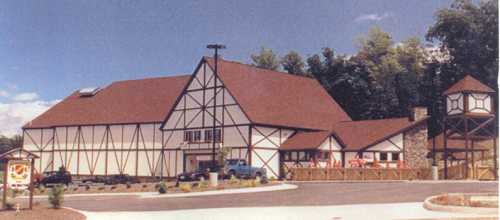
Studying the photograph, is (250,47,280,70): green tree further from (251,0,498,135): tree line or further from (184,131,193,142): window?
(184,131,193,142): window

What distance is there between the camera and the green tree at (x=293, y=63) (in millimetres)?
62375

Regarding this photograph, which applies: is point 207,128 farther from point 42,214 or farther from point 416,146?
point 42,214

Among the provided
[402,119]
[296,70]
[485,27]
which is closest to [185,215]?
[485,27]

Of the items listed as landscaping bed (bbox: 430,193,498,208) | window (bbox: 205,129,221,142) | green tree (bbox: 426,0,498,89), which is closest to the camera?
landscaping bed (bbox: 430,193,498,208)

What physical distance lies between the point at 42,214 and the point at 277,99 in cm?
3014

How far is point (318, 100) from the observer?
5075 cm

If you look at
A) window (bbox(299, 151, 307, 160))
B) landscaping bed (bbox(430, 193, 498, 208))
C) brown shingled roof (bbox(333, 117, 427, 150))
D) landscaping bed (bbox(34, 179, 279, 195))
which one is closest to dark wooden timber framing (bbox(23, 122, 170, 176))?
window (bbox(299, 151, 307, 160))

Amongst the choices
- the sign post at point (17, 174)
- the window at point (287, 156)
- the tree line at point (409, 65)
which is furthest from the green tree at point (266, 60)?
the sign post at point (17, 174)

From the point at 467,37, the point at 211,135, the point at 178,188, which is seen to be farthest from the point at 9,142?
the point at 467,37

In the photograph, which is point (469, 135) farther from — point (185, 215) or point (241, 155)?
point (185, 215)

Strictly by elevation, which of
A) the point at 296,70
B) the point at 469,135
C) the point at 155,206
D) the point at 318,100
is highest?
the point at 296,70

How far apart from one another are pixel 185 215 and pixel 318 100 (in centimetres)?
3419

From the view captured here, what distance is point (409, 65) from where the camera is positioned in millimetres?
39906

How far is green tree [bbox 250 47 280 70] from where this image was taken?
64.8m
